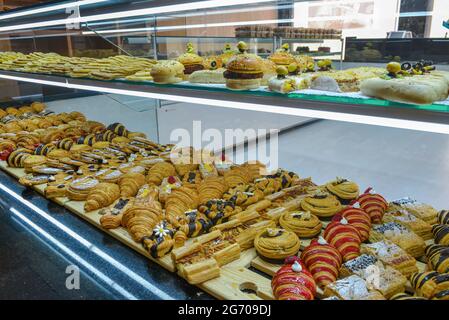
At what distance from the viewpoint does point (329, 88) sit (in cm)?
125

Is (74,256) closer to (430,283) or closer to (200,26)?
(430,283)

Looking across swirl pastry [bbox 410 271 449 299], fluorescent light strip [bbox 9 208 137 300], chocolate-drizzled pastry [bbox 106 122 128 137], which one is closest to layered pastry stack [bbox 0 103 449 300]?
swirl pastry [bbox 410 271 449 299]

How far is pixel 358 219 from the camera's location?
1.37 meters

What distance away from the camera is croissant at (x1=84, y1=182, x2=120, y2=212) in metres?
1.67

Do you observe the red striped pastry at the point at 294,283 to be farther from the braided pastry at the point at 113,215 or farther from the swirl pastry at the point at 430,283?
the braided pastry at the point at 113,215

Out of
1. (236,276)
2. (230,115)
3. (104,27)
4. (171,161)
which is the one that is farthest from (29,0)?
(236,276)

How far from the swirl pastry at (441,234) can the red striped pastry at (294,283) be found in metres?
0.54

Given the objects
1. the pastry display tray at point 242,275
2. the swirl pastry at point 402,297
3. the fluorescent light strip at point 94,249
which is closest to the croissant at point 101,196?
the fluorescent light strip at point 94,249

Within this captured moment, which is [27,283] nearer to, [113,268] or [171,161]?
[113,268]

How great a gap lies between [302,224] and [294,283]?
0.36 metres

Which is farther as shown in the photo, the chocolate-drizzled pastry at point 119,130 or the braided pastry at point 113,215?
the chocolate-drizzled pastry at point 119,130

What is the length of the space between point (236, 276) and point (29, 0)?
237 inches

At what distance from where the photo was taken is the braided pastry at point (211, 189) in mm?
1665
